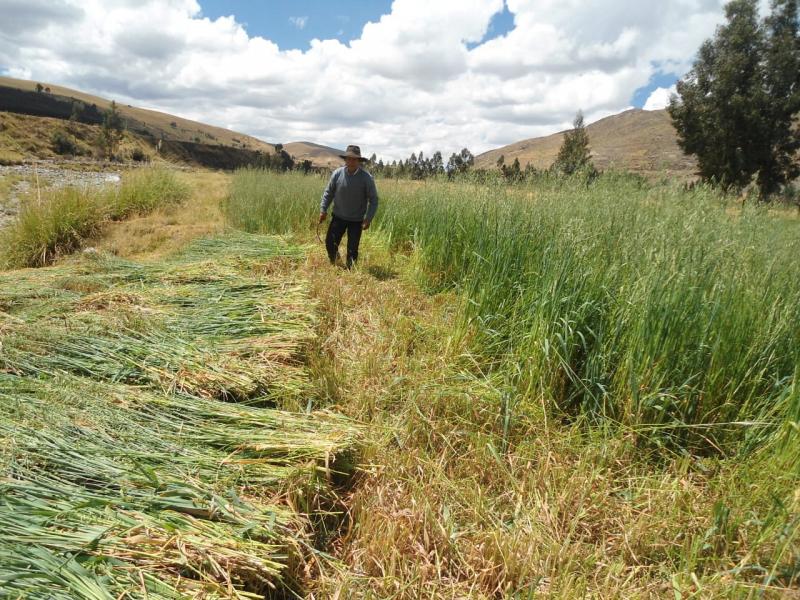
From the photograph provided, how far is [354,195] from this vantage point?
6188 mm

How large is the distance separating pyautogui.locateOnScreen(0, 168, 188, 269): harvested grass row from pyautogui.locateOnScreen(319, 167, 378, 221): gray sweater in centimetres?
507

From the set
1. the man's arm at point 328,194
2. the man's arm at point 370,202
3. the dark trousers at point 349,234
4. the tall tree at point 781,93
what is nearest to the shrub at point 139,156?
the man's arm at point 328,194

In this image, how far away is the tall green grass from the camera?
7.45 feet

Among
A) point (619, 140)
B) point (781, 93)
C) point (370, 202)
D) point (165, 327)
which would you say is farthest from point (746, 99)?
point (619, 140)

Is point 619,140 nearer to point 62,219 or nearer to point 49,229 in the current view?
point 62,219

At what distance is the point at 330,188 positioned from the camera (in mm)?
6328

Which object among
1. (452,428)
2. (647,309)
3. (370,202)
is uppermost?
(370,202)

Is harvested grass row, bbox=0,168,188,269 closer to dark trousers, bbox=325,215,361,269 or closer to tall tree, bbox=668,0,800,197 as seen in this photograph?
dark trousers, bbox=325,215,361,269

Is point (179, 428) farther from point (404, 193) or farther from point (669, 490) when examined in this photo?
point (404, 193)

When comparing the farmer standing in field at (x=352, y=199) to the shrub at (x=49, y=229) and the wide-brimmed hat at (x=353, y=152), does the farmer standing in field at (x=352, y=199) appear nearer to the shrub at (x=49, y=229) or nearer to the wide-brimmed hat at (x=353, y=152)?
the wide-brimmed hat at (x=353, y=152)

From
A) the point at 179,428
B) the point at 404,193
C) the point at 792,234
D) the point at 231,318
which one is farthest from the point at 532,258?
the point at 404,193

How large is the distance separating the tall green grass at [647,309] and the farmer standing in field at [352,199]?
103 inches

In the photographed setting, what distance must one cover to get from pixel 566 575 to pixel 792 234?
10.9ft

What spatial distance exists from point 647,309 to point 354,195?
4.62 meters
